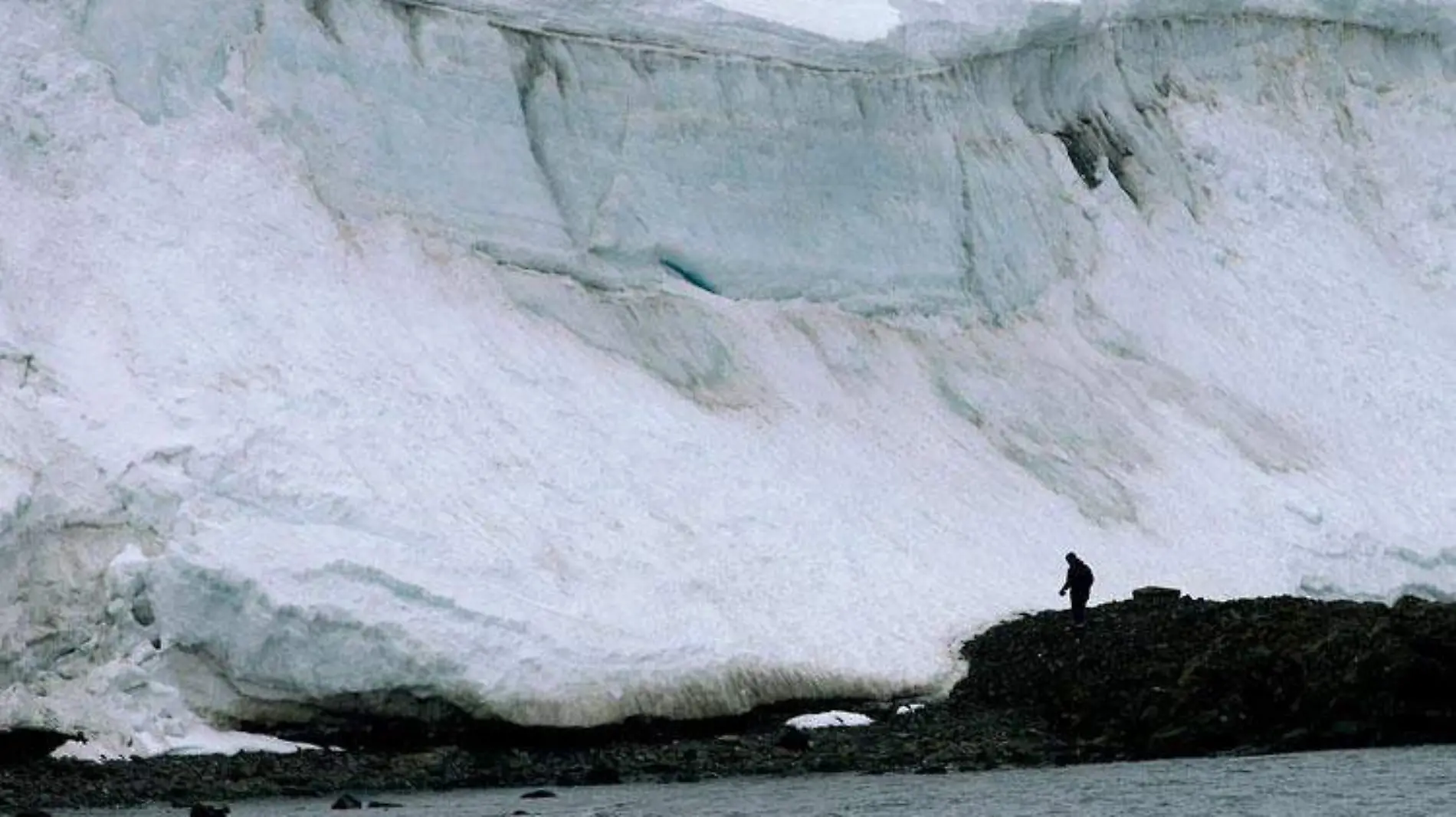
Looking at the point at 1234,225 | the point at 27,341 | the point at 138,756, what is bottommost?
the point at 138,756

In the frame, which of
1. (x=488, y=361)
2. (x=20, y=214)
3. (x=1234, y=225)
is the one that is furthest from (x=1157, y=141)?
(x=20, y=214)

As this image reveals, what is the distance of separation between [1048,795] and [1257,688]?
12.5ft

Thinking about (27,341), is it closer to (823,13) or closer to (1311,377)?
(823,13)

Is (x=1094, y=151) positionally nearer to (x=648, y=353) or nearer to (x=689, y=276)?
(x=689, y=276)

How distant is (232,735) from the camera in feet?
92.0

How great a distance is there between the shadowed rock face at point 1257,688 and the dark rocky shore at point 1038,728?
2 centimetres

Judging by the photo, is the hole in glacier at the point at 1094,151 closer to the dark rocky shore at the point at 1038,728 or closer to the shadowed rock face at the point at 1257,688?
the dark rocky shore at the point at 1038,728

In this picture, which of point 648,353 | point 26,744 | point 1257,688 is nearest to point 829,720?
point 1257,688

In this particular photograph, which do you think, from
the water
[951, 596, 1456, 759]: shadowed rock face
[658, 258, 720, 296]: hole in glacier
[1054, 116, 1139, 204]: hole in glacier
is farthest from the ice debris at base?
[1054, 116, 1139, 204]: hole in glacier

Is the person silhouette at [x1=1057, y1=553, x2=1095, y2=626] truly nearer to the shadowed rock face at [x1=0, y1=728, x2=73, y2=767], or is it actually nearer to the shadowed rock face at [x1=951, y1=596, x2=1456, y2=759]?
the shadowed rock face at [x1=951, y1=596, x2=1456, y2=759]

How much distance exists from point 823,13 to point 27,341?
11.8 metres

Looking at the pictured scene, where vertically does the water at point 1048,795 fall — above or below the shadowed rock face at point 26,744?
below

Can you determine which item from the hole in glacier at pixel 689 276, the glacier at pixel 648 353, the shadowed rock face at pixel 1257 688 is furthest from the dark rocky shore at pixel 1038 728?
the hole in glacier at pixel 689 276

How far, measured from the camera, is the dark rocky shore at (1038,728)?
27453 millimetres
